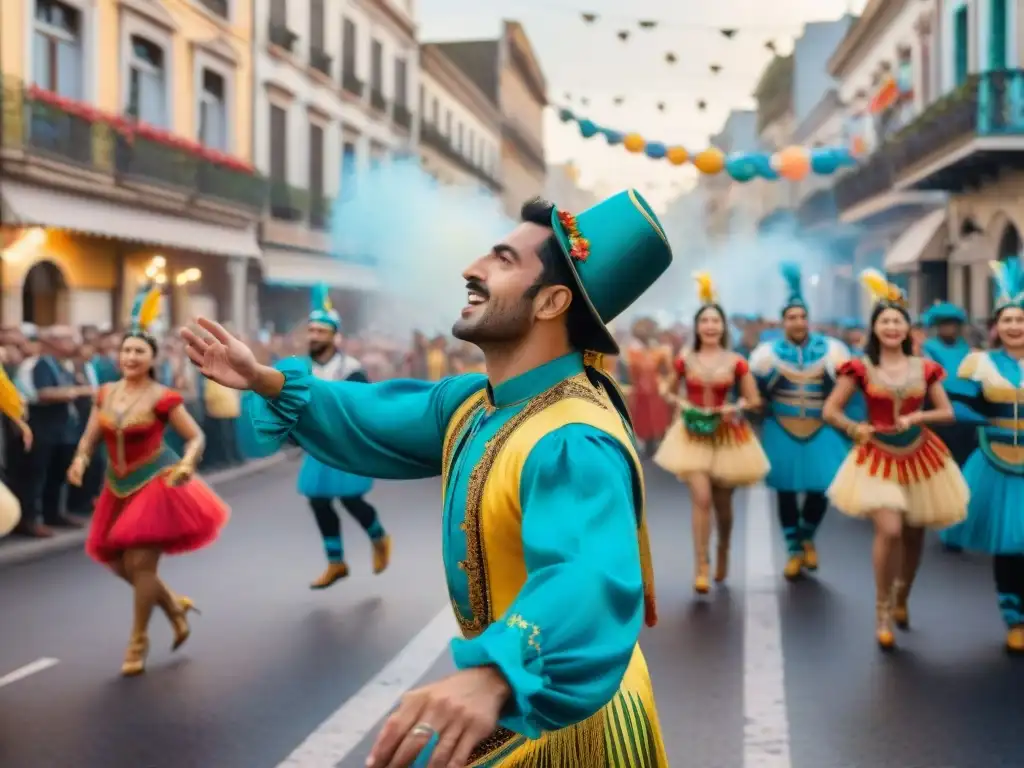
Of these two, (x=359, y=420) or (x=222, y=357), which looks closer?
(x=222, y=357)

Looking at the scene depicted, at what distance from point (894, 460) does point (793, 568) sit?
1.87 meters

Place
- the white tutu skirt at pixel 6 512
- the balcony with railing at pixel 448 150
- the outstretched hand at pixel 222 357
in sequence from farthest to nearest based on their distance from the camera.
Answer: the balcony with railing at pixel 448 150 < the white tutu skirt at pixel 6 512 < the outstretched hand at pixel 222 357

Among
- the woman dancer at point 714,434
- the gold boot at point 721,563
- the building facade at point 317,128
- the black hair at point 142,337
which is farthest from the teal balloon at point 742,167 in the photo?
the building facade at point 317,128

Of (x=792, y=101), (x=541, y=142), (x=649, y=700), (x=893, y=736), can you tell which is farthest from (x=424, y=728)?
(x=541, y=142)

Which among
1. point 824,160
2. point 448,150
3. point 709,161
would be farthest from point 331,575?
point 448,150

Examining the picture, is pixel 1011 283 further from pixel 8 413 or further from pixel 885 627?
pixel 8 413

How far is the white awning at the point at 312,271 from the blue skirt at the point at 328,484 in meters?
19.7

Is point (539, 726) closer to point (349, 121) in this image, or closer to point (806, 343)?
point (806, 343)

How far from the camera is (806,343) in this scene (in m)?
9.63

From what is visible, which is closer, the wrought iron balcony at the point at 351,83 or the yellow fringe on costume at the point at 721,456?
the yellow fringe on costume at the point at 721,456

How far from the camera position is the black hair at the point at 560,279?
2734 mm

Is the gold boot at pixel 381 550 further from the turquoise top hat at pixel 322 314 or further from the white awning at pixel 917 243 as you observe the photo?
the white awning at pixel 917 243

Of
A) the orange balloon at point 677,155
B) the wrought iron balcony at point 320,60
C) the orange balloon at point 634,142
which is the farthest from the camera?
the wrought iron balcony at point 320,60

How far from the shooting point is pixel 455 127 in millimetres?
48625
